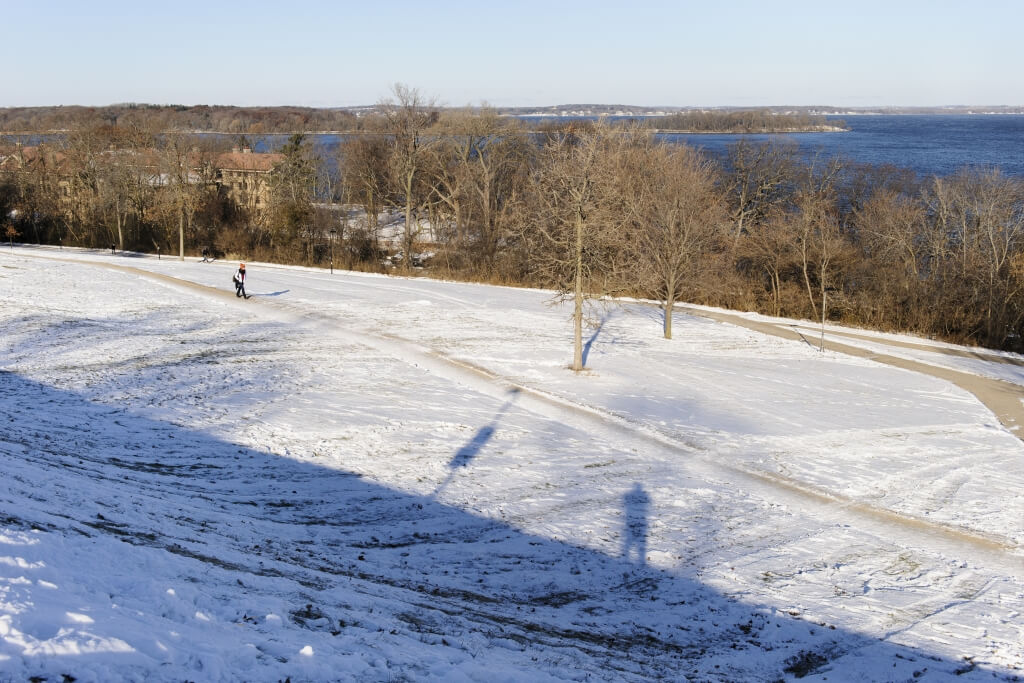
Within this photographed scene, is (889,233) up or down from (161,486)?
up

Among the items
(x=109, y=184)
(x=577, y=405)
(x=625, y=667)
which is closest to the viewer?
(x=625, y=667)

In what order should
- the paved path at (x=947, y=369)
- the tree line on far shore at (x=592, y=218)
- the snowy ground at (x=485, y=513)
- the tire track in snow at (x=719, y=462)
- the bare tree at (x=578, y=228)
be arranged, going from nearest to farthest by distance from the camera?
1. the snowy ground at (x=485, y=513)
2. the tire track in snow at (x=719, y=462)
3. the paved path at (x=947, y=369)
4. the bare tree at (x=578, y=228)
5. the tree line on far shore at (x=592, y=218)

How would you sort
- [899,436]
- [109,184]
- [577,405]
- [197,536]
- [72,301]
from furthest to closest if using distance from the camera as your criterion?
[109,184] → [72,301] → [577,405] → [899,436] → [197,536]

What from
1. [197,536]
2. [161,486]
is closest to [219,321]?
[161,486]

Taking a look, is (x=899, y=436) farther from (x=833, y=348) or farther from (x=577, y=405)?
(x=833, y=348)

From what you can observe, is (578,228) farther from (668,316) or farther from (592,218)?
(668,316)

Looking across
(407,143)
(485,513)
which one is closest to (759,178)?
(407,143)

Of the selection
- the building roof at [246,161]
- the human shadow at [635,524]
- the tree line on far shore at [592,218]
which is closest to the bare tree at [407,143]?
the tree line on far shore at [592,218]

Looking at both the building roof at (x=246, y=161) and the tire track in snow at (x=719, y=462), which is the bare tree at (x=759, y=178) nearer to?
the tire track in snow at (x=719, y=462)

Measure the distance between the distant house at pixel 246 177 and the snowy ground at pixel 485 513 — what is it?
4244cm

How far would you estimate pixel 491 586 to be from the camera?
11547 millimetres

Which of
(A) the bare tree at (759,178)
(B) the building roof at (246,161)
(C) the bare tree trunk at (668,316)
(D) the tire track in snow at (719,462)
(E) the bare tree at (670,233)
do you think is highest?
(B) the building roof at (246,161)

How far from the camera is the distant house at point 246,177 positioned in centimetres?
7044

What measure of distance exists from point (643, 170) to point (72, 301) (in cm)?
3204
